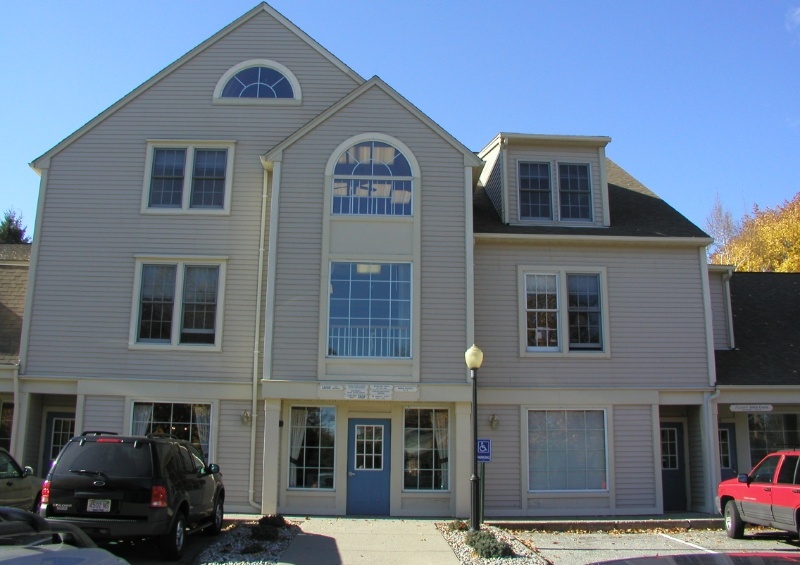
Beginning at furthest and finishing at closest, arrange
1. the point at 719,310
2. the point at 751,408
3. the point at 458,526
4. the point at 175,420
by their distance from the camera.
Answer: the point at 719,310, the point at 751,408, the point at 175,420, the point at 458,526

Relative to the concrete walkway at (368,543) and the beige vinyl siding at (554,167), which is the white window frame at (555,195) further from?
the concrete walkway at (368,543)

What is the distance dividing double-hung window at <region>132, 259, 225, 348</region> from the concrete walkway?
4866mm

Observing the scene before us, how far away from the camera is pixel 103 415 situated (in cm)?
1675

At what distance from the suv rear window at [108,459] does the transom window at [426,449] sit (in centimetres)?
715

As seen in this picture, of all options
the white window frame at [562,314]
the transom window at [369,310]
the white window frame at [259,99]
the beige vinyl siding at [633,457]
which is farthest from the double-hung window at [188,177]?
the beige vinyl siding at [633,457]

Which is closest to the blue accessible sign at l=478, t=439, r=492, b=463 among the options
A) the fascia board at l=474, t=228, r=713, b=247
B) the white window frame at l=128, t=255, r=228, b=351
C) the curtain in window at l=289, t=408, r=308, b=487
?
the curtain in window at l=289, t=408, r=308, b=487

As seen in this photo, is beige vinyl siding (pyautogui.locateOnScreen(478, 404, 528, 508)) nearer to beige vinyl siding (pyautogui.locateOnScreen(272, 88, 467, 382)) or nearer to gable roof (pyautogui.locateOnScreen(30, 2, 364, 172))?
beige vinyl siding (pyautogui.locateOnScreen(272, 88, 467, 382))

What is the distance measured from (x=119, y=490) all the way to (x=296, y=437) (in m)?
6.49

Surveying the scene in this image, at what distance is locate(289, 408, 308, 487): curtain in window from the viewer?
53.9ft

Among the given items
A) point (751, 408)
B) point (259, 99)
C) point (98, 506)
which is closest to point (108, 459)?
point (98, 506)

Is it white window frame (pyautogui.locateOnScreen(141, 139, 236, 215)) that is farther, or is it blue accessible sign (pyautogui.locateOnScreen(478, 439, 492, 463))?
white window frame (pyautogui.locateOnScreen(141, 139, 236, 215))

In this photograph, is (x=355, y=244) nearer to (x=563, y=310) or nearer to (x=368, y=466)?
(x=368, y=466)

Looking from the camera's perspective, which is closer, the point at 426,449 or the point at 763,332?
the point at 426,449

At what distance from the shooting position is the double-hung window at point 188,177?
17828 millimetres
